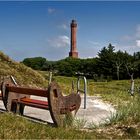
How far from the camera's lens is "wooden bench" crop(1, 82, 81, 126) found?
7.98 meters

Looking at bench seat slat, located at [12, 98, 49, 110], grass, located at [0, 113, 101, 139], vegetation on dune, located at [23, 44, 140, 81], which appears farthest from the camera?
vegetation on dune, located at [23, 44, 140, 81]

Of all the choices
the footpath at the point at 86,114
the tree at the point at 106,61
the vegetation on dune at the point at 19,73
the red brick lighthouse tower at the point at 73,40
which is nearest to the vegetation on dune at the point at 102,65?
the tree at the point at 106,61

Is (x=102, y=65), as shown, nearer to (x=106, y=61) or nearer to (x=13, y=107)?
(x=106, y=61)

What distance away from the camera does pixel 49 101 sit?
7.94 m

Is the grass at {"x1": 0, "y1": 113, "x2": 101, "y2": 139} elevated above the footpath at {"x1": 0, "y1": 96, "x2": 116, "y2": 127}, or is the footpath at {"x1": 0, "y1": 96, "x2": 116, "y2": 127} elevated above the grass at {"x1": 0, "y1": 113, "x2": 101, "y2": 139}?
the footpath at {"x1": 0, "y1": 96, "x2": 116, "y2": 127}

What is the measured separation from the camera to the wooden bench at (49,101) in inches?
314

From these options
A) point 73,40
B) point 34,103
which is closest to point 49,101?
point 34,103

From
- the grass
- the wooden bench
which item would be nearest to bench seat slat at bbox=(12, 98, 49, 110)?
the wooden bench

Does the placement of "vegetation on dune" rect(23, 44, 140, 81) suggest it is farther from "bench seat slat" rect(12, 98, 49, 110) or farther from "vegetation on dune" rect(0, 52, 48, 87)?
"bench seat slat" rect(12, 98, 49, 110)

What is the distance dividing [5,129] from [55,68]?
84.4 m

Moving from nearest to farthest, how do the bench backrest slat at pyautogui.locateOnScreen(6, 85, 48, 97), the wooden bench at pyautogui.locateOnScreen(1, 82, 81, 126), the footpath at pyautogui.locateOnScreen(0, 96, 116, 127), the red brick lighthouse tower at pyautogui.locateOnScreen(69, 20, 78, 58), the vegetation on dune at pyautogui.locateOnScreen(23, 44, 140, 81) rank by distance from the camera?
1. the wooden bench at pyautogui.locateOnScreen(1, 82, 81, 126)
2. the bench backrest slat at pyautogui.locateOnScreen(6, 85, 48, 97)
3. the footpath at pyautogui.locateOnScreen(0, 96, 116, 127)
4. the vegetation on dune at pyautogui.locateOnScreen(23, 44, 140, 81)
5. the red brick lighthouse tower at pyautogui.locateOnScreen(69, 20, 78, 58)

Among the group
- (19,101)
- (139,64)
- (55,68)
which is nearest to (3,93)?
(19,101)

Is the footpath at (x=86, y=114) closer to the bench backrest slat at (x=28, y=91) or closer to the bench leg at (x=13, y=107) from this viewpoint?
the bench leg at (x=13, y=107)

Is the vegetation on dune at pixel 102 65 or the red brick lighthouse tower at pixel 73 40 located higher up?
the red brick lighthouse tower at pixel 73 40
